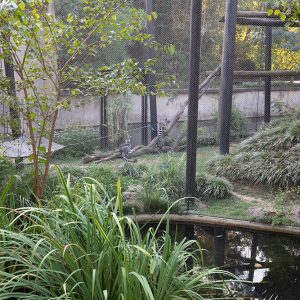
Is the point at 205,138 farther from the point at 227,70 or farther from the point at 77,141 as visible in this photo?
the point at 77,141

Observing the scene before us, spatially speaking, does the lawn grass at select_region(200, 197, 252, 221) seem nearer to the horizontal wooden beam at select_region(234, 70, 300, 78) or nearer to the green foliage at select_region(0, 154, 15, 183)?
the green foliage at select_region(0, 154, 15, 183)

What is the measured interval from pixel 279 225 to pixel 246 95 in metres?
3.65

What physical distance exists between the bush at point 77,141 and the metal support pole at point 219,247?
2367mm

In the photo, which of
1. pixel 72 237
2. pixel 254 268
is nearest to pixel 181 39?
pixel 254 268

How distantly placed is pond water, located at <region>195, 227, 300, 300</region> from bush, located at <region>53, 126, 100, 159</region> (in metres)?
2.36

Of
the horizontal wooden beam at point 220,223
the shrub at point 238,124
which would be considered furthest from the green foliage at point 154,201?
the shrub at point 238,124

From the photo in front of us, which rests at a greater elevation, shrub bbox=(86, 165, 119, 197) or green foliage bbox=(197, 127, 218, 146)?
green foliage bbox=(197, 127, 218, 146)

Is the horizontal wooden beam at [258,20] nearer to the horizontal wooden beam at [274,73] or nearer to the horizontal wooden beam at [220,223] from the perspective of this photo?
the horizontal wooden beam at [274,73]

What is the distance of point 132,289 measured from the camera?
196 cm

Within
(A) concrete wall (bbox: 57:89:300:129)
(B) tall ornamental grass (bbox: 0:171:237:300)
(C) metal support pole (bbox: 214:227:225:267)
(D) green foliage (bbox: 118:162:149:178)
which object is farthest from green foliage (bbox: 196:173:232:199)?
(B) tall ornamental grass (bbox: 0:171:237:300)

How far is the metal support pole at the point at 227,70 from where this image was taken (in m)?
5.64

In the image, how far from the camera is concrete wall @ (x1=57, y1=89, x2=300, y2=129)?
614 cm

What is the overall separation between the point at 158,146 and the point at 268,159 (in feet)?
5.23

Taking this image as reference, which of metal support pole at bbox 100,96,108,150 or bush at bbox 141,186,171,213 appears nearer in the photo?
bush at bbox 141,186,171,213
